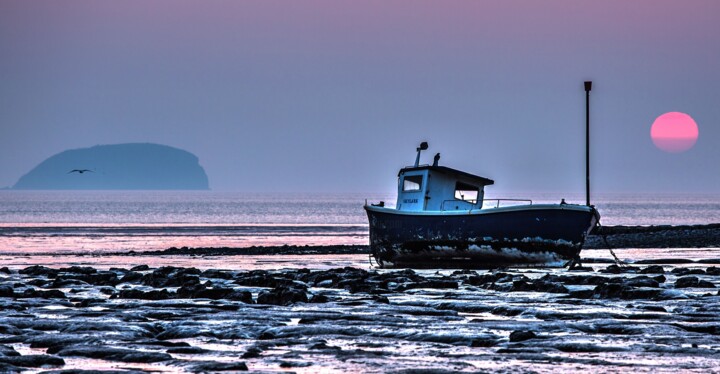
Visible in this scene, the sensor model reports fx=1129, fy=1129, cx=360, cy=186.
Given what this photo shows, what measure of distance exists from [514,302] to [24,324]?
929 cm

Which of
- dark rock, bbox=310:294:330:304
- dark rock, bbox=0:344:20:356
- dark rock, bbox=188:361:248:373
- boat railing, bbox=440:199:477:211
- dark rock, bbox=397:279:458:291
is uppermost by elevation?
boat railing, bbox=440:199:477:211

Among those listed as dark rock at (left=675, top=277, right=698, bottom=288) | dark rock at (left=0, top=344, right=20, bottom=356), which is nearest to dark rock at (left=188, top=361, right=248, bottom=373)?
dark rock at (left=0, top=344, right=20, bottom=356)

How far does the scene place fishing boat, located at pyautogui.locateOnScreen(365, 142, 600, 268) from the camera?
34562 mm

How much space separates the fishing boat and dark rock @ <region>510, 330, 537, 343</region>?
17600 mm

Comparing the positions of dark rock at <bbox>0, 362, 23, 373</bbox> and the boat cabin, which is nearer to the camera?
dark rock at <bbox>0, 362, 23, 373</bbox>

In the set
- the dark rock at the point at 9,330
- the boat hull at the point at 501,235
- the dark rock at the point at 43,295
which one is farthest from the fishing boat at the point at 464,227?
the dark rock at the point at 9,330

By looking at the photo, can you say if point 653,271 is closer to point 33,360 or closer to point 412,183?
point 412,183

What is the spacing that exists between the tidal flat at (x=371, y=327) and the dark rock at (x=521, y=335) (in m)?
0.02

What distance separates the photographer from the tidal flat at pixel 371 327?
13945 mm

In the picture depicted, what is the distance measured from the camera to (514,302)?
72.2 ft

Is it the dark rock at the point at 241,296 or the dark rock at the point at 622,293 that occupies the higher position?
the dark rock at the point at 622,293

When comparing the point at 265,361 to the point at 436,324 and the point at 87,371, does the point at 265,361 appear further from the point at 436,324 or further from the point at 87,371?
the point at 436,324

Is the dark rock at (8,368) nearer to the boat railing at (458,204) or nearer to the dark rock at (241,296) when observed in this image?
the dark rock at (241,296)

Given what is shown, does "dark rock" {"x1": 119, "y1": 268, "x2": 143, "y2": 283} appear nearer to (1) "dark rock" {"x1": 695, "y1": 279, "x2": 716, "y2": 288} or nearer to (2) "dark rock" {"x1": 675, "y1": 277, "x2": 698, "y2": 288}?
(2) "dark rock" {"x1": 675, "y1": 277, "x2": 698, "y2": 288}
